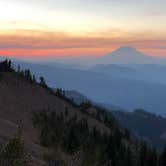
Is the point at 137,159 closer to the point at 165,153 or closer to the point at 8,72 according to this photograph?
the point at 165,153

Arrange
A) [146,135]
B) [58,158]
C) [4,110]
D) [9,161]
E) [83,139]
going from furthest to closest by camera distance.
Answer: [146,135] → [4,110] → [83,139] → [58,158] → [9,161]

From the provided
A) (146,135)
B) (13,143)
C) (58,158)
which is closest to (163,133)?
(146,135)

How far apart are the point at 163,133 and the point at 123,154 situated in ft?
469

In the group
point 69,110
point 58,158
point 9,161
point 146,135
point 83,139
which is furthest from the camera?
point 146,135

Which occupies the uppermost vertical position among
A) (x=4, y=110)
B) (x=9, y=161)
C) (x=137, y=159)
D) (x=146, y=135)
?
(x=9, y=161)

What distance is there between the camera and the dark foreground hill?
41625 millimetres

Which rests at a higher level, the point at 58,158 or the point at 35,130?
the point at 58,158

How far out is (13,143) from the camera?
1148cm

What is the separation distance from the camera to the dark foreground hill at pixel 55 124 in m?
41.6

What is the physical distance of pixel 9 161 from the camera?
11.2 metres

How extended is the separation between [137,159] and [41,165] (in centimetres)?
2674

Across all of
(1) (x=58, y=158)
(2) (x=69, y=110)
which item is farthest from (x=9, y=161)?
(2) (x=69, y=110)

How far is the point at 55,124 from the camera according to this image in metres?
54.5

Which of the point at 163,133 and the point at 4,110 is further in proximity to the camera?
the point at 163,133
